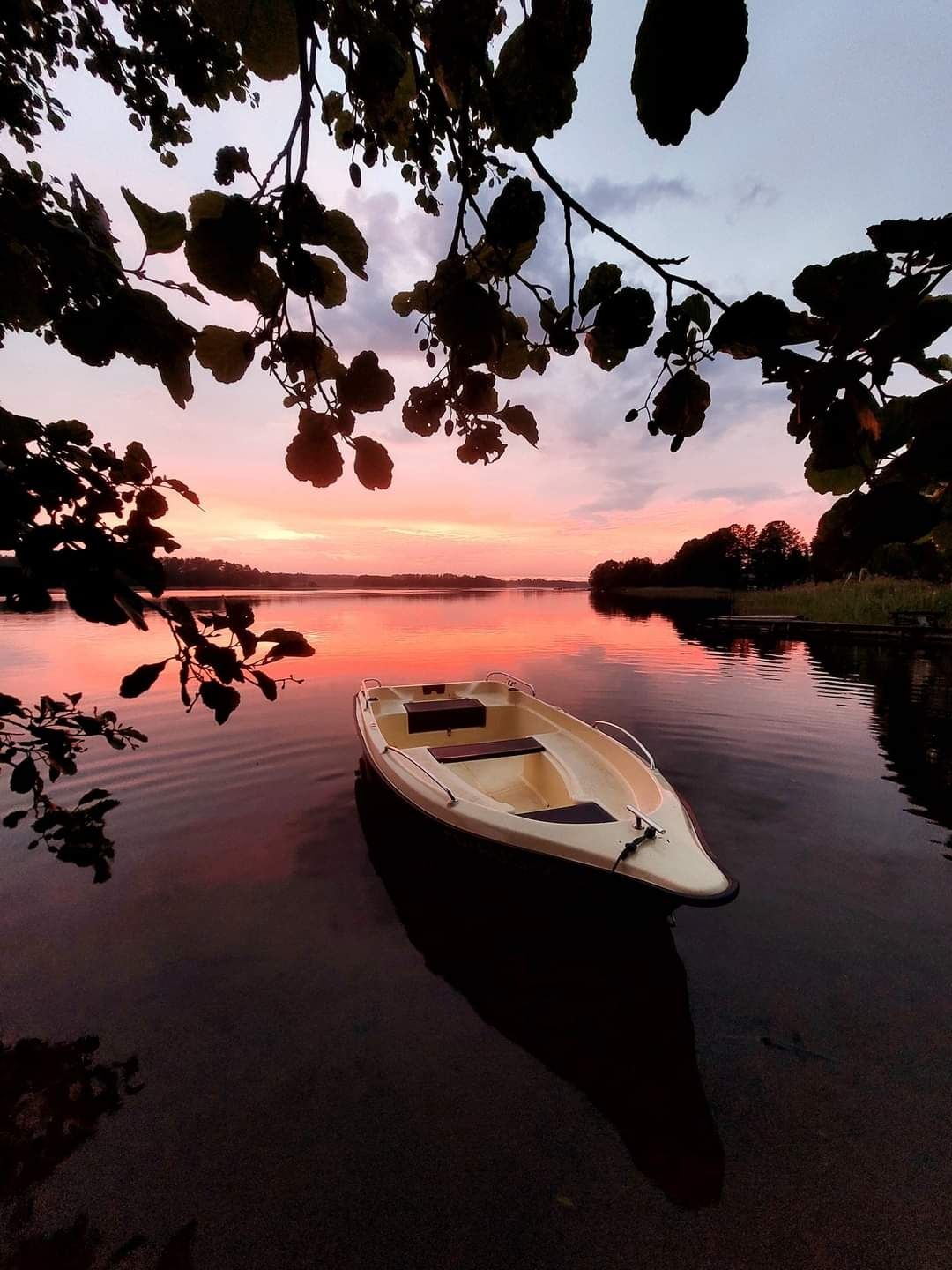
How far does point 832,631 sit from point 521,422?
140 feet

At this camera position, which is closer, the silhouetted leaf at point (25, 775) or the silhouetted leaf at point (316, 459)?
the silhouetted leaf at point (316, 459)

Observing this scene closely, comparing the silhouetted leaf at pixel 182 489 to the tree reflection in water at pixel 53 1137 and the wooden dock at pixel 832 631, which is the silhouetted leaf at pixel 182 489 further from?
the wooden dock at pixel 832 631

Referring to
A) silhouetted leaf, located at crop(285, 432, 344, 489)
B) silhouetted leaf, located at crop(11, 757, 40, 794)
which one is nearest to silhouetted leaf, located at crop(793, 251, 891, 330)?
silhouetted leaf, located at crop(285, 432, 344, 489)

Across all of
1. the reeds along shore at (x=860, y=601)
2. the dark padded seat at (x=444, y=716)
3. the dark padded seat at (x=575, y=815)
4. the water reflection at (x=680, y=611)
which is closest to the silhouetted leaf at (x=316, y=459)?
the dark padded seat at (x=575, y=815)

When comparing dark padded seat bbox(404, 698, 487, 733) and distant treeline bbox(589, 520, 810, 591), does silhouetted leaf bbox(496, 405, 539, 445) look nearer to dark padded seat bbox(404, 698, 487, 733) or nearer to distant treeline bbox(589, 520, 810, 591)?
dark padded seat bbox(404, 698, 487, 733)

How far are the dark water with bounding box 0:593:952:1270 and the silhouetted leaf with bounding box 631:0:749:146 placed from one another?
5130mm

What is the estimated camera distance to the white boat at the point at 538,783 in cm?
457

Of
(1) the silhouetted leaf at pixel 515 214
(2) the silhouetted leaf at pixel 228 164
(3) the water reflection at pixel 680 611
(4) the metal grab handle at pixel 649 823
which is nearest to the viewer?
(2) the silhouetted leaf at pixel 228 164

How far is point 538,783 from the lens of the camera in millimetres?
8062

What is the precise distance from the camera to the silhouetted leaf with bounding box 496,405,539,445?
165 cm

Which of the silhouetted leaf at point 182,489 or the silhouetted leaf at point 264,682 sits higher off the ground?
the silhouetted leaf at point 182,489

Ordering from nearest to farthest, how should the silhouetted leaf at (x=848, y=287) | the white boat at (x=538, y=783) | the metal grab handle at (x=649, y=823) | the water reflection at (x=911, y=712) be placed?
1. the silhouetted leaf at (x=848, y=287)
2. the white boat at (x=538, y=783)
3. the metal grab handle at (x=649, y=823)
4. the water reflection at (x=911, y=712)

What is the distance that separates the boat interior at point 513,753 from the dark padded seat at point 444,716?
0.02 metres

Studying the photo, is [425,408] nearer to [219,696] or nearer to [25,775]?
[219,696]
